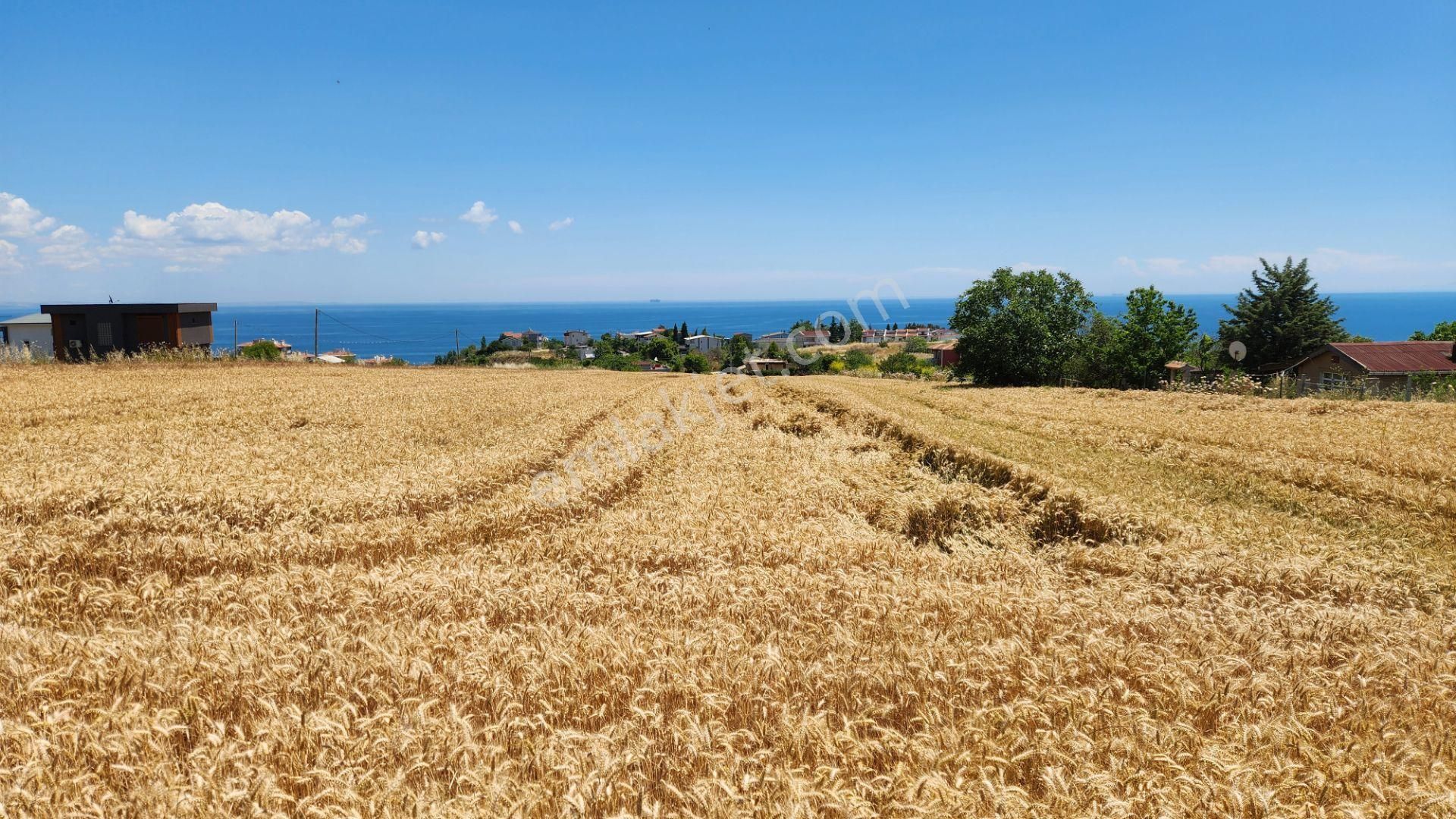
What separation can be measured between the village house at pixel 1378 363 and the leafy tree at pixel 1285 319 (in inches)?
529

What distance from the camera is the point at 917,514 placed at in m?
10.0

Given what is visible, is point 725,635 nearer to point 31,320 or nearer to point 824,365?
point 31,320

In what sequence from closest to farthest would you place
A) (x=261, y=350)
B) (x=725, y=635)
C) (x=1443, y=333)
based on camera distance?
(x=725, y=635), (x=261, y=350), (x=1443, y=333)

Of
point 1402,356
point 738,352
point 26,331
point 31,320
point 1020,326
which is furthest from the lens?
point 738,352

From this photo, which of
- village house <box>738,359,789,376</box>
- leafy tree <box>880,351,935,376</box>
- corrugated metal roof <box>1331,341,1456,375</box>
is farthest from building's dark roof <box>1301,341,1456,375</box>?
village house <box>738,359,789,376</box>

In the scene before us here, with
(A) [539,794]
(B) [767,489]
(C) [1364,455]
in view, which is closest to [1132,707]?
(A) [539,794]

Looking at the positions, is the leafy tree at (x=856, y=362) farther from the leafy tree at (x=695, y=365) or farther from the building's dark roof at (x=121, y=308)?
the building's dark roof at (x=121, y=308)

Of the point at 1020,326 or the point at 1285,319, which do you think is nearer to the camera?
the point at 1020,326

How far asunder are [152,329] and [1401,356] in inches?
3486

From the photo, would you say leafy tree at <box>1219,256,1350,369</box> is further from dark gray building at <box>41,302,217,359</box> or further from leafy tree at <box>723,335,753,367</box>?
dark gray building at <box>41,302,217,359</box>

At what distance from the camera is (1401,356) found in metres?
41.0

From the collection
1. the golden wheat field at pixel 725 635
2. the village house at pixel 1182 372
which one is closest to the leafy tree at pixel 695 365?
the village house at pixel 1182 372

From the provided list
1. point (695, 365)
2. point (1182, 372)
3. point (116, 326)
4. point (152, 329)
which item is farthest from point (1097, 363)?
point (116, 326)

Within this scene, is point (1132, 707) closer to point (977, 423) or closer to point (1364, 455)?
point (1364, 455)
